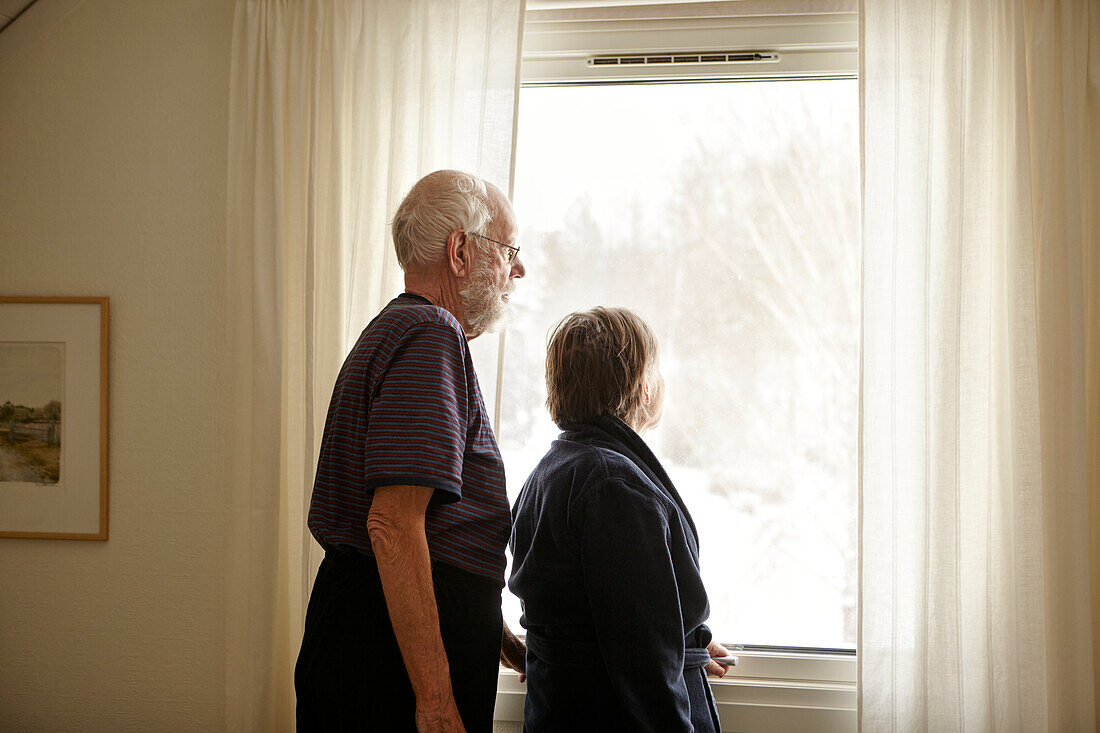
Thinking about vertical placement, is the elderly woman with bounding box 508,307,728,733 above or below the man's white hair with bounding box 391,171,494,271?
below

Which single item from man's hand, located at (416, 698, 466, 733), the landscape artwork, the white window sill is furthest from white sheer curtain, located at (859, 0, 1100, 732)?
the landscape artwork

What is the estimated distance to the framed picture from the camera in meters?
2.05

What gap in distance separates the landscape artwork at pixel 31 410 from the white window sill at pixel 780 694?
1.31 metres

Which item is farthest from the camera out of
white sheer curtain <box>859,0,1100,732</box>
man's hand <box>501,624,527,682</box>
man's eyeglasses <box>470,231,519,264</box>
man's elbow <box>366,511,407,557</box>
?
white sheer curtain <box>859,0,1100,732</box>

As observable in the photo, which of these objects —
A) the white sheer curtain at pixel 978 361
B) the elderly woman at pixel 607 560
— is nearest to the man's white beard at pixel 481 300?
the elderly woman at pixel 607 560

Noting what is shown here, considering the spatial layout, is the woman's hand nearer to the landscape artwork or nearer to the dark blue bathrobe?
the dark blue bathrobe

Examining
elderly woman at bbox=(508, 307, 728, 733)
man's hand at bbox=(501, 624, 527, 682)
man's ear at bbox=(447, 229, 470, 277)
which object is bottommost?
man's hand at bbox=(501, 624, 527, 682)

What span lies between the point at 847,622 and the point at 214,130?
2018 millimetres

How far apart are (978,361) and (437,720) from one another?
1393 millimetres

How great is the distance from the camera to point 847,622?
1963 millimetres

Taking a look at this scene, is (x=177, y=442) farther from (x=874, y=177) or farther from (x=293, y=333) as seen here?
(x=874, y=177)

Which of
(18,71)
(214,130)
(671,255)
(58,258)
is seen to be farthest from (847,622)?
(18,71)

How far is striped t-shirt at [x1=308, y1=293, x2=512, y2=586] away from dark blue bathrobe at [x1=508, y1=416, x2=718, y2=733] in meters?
0.12

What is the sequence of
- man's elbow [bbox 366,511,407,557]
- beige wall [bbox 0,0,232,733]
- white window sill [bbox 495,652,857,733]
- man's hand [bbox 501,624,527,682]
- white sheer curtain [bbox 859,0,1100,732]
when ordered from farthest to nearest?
beige wall [bbox 0,0,232,733] < white window sill [bbox 495,652,857,733] < white sheer curtain [bbox 859,0,1100,732] < man's hand [bbox 501,624,527,682] < man's elbow [bbox 366,511,407,557]
